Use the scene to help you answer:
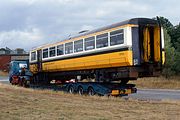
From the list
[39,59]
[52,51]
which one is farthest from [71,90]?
[39,59]

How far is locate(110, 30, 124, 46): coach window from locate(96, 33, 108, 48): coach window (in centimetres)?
49

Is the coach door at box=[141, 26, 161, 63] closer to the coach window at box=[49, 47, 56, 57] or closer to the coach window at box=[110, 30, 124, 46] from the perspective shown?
the coach window at box=[110, 30, 124, 46]

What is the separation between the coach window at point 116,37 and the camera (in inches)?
816

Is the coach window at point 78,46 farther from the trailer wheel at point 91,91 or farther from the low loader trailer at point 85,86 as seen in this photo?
the trailer wheel at point 91,91

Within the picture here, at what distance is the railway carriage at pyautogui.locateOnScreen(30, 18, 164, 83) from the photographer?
20.6m

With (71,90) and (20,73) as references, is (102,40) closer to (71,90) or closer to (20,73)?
(71,90)

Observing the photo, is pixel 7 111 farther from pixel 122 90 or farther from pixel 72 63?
pixel 72 63

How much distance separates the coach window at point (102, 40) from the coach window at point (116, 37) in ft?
1.62

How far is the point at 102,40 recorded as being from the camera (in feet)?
72.9

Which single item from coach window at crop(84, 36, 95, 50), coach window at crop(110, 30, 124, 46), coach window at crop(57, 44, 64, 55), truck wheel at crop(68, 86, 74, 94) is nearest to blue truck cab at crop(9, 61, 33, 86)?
coach window at crop(57, 44, 64, 55)

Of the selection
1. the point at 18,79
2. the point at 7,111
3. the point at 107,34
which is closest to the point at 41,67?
the point at 18,79

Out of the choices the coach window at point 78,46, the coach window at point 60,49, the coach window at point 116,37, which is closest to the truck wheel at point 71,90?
the coach window at point 60,49

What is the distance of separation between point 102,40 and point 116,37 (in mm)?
1311

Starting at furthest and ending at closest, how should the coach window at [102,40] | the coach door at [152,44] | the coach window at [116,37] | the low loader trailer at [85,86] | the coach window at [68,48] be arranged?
1. the coach window at [68,48]
2. the low loader trailer at [85,86]
3. the coach window at [102,40]
4. the coach door at [152,44]
5. the coach window at [116,37]
